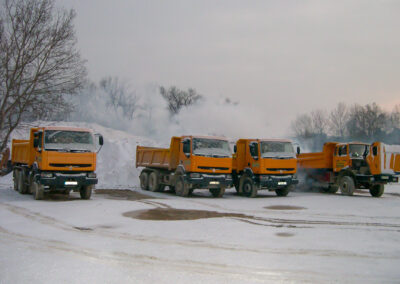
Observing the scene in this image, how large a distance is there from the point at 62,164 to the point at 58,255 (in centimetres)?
903

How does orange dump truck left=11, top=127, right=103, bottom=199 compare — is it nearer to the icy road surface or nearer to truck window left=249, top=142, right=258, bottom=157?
the icy road surface

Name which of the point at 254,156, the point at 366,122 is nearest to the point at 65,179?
the point at 254,156

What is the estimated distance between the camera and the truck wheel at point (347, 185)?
20719 millimetres

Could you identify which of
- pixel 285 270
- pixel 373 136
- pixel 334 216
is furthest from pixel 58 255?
pixel 373 136

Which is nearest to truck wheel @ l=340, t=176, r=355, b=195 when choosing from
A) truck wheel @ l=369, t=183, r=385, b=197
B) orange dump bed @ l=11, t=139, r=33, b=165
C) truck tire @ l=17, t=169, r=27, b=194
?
truck wheel @ l=369, t=183, r=385, b=197

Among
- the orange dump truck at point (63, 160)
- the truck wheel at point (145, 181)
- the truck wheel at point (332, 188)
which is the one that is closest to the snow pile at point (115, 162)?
the truck wheel at point (145, 181)

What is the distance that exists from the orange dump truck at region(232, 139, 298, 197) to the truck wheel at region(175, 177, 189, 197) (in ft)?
9.26

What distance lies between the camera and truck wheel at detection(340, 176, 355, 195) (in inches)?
816

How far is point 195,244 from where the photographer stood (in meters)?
8.48

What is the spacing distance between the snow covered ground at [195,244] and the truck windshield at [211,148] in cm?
402

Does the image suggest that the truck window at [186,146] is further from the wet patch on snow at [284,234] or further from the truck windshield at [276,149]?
the wet patch on snow at [284,234]

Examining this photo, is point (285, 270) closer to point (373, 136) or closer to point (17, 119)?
point (17, 119)

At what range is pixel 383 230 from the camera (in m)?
10.4

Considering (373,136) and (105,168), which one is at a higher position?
(373,136)
